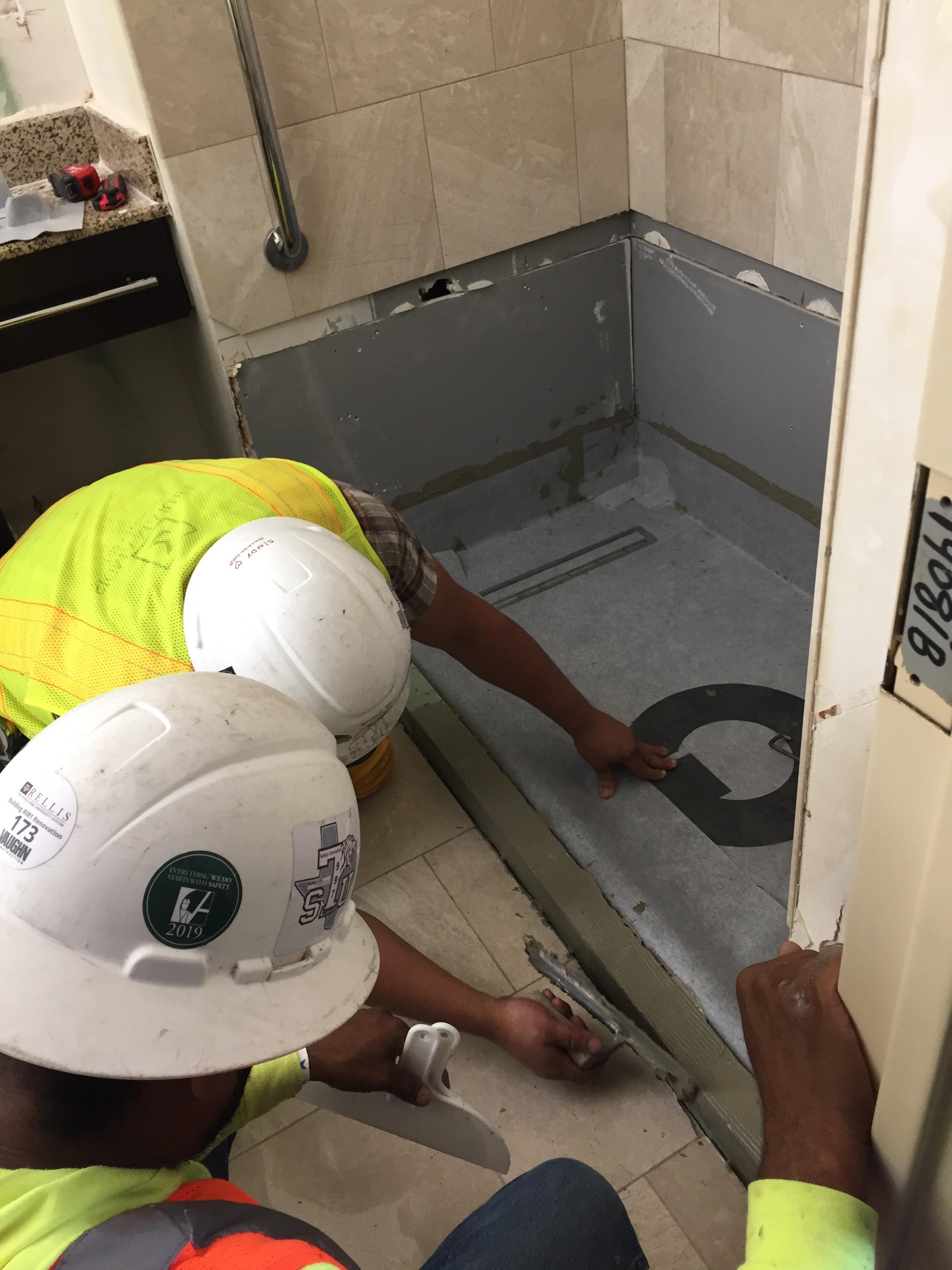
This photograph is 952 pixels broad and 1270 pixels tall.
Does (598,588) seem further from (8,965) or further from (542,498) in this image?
(8,965)

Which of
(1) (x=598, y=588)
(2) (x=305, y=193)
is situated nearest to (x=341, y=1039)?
(1) (x=598, y=588)

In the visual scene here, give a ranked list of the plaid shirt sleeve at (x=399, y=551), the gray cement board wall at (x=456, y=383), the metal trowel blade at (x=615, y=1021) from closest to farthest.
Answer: the metal trowel blade at (x=615, y=1021) < the plaid shirt sleeve at (x=399, y=551) < the gray cement board wall at (x=456, y=383)

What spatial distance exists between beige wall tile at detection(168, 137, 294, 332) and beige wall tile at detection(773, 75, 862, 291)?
1004 millimetres

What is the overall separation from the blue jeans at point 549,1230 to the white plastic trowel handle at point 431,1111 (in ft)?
0.65

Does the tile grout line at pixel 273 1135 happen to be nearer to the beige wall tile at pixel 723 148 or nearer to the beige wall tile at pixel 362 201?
the beige wall tile at pixel 362 201

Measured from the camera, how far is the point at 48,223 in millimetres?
1918

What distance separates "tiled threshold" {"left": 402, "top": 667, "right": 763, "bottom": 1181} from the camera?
133 cm

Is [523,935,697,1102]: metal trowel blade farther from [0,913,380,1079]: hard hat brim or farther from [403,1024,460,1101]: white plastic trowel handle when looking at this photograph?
[0,913,380,1079]: hard hat brim

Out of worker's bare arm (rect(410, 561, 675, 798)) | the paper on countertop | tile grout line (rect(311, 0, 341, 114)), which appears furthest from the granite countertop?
worker's bare arm (rect(410, 561, 675, 798))

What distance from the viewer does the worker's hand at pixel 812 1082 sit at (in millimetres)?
676

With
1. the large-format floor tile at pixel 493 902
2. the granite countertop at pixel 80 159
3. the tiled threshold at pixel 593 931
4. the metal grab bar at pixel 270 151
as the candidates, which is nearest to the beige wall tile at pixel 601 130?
the metal grab bar at pixel 270 151

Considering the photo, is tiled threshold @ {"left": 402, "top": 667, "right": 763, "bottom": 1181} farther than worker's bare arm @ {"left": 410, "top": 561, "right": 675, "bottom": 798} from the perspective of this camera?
No

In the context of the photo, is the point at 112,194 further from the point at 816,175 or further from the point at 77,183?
the point at 816,175

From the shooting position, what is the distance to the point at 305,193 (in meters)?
2.00
